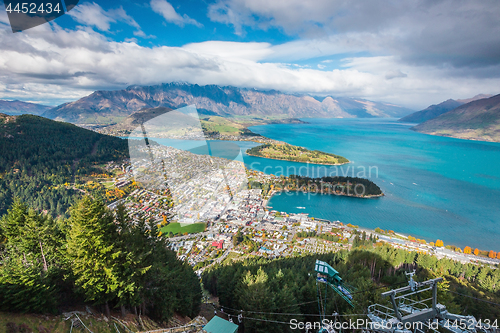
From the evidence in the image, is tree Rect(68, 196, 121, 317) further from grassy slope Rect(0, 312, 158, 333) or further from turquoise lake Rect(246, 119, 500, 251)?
turquoise lake Rect(246, 119, 500, 251)

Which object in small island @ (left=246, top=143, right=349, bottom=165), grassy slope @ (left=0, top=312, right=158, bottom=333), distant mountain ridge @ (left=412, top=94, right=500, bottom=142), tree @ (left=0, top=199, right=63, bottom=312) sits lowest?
Result: small island @ (left=246, top=143, right=349, bottom=165)

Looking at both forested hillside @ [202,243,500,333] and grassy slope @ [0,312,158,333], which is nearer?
grassy slope @ [0,312,158,333]

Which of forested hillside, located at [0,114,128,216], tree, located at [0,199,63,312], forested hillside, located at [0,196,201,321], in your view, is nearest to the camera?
tree, located at [0,199,63,312]

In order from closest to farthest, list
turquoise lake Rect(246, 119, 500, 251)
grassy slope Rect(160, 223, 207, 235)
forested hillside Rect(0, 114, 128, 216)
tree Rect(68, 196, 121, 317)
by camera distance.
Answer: tree Rect(68, 196, 121, 317), grassy slope Rect(160, 223, 207, 235), forested hillside Rect(0, 114, 128, 216), turquoise lake Rect(246, 119, 500, 251)

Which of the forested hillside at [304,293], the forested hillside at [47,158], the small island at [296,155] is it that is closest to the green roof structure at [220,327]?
the forested hillside at [304,293]

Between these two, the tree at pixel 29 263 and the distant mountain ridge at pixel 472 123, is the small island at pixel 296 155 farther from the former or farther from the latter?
the distant mountain ridge at pixel 472 123

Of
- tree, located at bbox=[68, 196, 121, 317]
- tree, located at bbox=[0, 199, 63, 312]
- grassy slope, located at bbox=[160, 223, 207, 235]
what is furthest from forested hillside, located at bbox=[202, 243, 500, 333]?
grassy slope, located at bbox=[160, 223, 207, 235]
